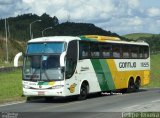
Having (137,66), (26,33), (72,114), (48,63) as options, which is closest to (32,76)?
(48,63)

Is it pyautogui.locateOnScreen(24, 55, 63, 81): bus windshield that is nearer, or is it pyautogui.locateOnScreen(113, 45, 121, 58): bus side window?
pyautogui.locateOnScreen(24, 55, 63, 81): bus windshield

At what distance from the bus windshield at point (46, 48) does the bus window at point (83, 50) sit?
5.29 feet

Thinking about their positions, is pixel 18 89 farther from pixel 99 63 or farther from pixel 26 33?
pixel 26 33

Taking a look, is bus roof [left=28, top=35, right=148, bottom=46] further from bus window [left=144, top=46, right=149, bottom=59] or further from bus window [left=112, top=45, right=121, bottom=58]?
bus window [left=144, top=46, right=149, bottom=59]

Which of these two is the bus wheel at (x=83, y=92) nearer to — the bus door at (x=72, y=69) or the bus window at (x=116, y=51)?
the bus door at (x=72, y=69)

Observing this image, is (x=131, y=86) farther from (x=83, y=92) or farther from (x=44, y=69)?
(x=44, y=69)

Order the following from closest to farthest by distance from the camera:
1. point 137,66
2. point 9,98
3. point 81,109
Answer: point 81,109 → point 9,98 → point 137,66

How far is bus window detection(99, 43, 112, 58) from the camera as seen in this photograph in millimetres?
29109

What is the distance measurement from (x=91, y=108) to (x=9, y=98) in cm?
653

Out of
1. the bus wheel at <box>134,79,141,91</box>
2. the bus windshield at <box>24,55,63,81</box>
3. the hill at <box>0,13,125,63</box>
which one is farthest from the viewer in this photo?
the hill at <box>0,13,125,63</box>

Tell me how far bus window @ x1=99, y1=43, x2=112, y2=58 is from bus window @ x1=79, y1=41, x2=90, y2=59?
193 centimetres

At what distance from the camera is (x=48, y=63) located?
24625 mm

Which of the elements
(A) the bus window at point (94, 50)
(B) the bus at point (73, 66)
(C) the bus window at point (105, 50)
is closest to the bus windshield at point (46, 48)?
(B) the bus at point (73, 66)

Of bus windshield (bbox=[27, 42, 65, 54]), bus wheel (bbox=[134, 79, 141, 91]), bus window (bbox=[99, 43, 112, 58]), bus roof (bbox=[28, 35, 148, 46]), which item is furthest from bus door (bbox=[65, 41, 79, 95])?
bus wheel (bbox=[134, 79, 141, 91])
